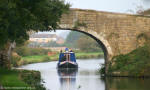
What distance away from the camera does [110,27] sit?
80.4 ft

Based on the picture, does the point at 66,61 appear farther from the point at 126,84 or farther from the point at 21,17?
the point at 21,17

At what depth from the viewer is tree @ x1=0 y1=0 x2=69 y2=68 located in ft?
46.4

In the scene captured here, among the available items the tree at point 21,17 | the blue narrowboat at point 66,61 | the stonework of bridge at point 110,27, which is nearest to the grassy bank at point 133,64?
the stonework of bridge at point 110,27

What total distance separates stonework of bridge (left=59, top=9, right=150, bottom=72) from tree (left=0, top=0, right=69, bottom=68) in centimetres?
590

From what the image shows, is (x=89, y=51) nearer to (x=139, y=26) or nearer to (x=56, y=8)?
(x=139, y=26)

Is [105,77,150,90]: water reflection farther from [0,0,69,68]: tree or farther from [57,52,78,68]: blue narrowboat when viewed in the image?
[57,52,78,68]: blue narrowboat

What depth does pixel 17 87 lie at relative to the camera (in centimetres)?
1280

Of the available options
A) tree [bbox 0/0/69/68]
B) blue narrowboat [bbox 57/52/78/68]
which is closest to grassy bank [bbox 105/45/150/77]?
tree [bbox 0/0/69/68]

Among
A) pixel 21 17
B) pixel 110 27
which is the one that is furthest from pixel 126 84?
pixel 21 17

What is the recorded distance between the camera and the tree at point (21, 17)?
46.4ft

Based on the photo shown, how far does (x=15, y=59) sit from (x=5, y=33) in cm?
2287

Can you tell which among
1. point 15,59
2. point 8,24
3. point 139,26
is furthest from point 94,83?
point 15,59

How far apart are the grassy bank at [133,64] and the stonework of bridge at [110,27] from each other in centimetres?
54

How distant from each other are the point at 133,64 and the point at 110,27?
258 cm
